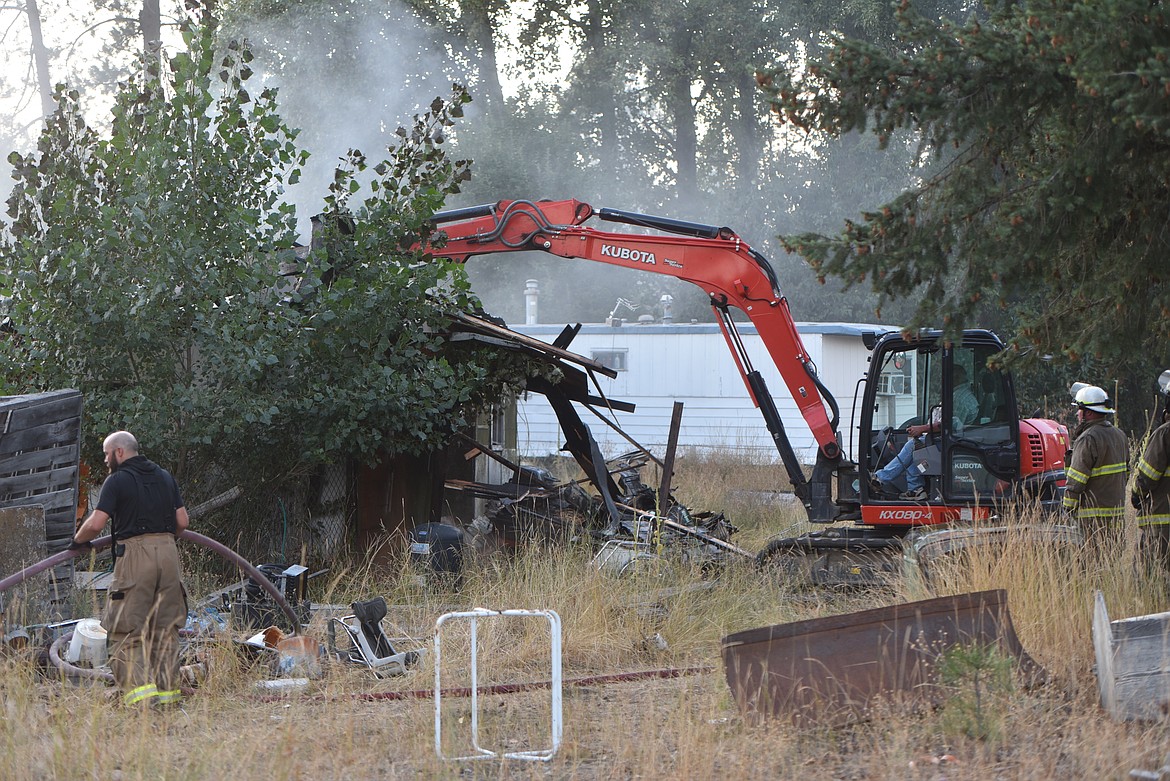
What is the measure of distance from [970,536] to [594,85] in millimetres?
26376

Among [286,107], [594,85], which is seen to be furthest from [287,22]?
[594,85]

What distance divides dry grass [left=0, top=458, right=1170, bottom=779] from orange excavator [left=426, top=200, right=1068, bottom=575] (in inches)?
42.0

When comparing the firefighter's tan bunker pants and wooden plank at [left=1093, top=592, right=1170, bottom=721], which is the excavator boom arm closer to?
the firefighter's tan bunker pants

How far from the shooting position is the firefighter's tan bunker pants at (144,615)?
6.62 m

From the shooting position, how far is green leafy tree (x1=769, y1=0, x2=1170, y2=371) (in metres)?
6.05

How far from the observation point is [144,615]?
672cm

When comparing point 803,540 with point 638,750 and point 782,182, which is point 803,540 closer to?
point 638,750

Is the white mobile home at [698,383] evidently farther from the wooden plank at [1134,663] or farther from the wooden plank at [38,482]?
the wooden plank at [1134,663]

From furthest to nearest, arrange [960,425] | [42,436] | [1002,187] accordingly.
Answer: [960,425], [42,436], [1002,187]

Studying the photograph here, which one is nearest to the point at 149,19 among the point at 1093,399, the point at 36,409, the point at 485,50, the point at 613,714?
the point at 485,50

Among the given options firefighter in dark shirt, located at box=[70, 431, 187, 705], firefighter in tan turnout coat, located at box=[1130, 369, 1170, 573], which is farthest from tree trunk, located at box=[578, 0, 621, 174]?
firefighter in dark shirt, located at box=[70, 431, 187, 705]

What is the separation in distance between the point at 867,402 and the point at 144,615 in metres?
5.85

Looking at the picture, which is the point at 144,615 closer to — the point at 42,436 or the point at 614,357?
→ the point at 42,436

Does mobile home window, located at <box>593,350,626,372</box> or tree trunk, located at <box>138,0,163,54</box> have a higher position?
tree trunk, located at <box>138,0,163,54</box>
